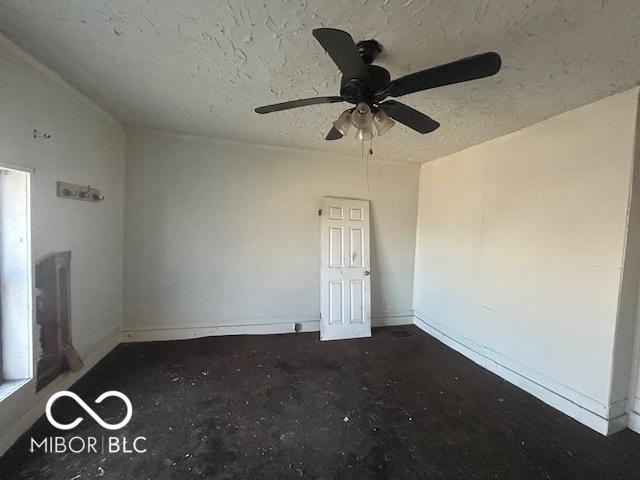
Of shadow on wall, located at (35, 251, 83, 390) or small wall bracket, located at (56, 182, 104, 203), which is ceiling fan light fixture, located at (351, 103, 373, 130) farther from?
shadow on wall, located at (35, 251, 83, 390)

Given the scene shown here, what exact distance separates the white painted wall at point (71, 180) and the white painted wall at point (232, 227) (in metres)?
0.24

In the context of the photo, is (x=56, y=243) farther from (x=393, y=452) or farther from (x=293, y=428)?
(x=393, y=452)

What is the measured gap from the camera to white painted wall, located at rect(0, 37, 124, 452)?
4.97 ft

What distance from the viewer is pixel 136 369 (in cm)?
238

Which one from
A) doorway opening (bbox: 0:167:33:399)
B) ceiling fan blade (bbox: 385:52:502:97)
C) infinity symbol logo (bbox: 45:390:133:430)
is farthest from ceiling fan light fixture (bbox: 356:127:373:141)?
infinity symbol logo (bbox: 45:390:133:430)

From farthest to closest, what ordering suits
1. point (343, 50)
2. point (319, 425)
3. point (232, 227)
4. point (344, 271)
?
point (344, 271), point (232, 227), point (319, 425), point (343, 50)

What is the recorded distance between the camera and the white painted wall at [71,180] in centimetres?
151

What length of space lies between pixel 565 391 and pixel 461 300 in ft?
3.66

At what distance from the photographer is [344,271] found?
3.35m

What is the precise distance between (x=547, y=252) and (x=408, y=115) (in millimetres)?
1705

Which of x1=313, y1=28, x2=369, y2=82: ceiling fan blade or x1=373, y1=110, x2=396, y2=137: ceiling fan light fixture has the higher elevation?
x1=313, y1=28, x2=369, y2=82: ceiling fan blade

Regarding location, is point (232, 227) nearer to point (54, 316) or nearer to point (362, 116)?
point (54, 316)

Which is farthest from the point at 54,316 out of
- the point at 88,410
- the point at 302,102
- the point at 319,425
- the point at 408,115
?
the point at 408,115

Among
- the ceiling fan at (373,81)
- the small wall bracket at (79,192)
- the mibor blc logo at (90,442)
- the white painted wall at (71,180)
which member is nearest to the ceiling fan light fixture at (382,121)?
the ceiling fan at (373,81)
